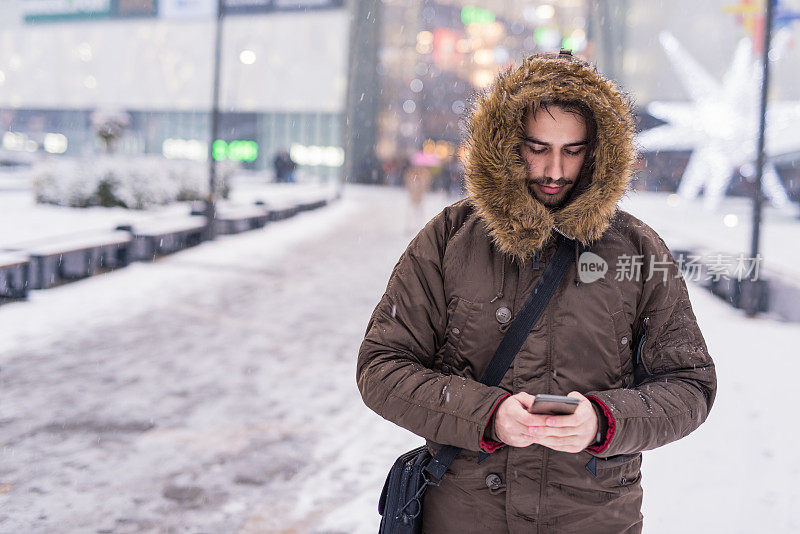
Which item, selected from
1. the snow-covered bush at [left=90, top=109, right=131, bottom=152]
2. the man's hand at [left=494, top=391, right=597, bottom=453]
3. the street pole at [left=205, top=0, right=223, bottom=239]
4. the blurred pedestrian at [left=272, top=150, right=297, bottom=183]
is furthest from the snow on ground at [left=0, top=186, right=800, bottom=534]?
the blurred pedestrian at [left=272, top=150, right=297, bottom=183]

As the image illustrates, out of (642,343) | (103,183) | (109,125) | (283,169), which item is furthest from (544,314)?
(283,169)

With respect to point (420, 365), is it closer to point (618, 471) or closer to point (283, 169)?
point (618, 471)

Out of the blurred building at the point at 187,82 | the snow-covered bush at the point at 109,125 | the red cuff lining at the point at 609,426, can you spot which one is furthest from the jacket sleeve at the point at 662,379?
the blurred building at the point at 187,82

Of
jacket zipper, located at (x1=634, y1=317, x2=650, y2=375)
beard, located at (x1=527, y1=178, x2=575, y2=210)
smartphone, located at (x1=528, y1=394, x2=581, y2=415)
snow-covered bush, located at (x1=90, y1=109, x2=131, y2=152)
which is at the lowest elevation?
smartphone, located at (x1=528, y1=394, x2=581, y2=415)

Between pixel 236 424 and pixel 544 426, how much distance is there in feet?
12.1

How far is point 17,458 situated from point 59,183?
12.7 metres

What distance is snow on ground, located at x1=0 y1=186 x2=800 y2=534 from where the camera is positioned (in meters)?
3.72

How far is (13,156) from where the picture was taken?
33094 mm

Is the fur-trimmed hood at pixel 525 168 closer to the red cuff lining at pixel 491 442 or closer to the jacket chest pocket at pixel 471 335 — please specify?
the jacket chest pocket at pixel 471 335

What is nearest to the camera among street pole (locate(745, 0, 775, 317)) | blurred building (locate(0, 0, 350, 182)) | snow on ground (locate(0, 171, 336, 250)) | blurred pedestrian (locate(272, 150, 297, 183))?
street pole (locate(745, 0, 775, 317))

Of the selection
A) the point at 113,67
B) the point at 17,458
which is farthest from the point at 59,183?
the point at 113,67

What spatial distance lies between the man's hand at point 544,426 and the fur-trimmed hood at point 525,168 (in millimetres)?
380

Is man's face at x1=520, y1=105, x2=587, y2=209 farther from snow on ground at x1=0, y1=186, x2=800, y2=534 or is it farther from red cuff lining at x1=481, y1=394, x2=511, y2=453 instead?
red cuff lining at x1=481, y1=394, x2=511, y2=453

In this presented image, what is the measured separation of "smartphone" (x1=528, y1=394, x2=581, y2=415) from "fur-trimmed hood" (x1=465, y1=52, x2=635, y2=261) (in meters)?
0.40
